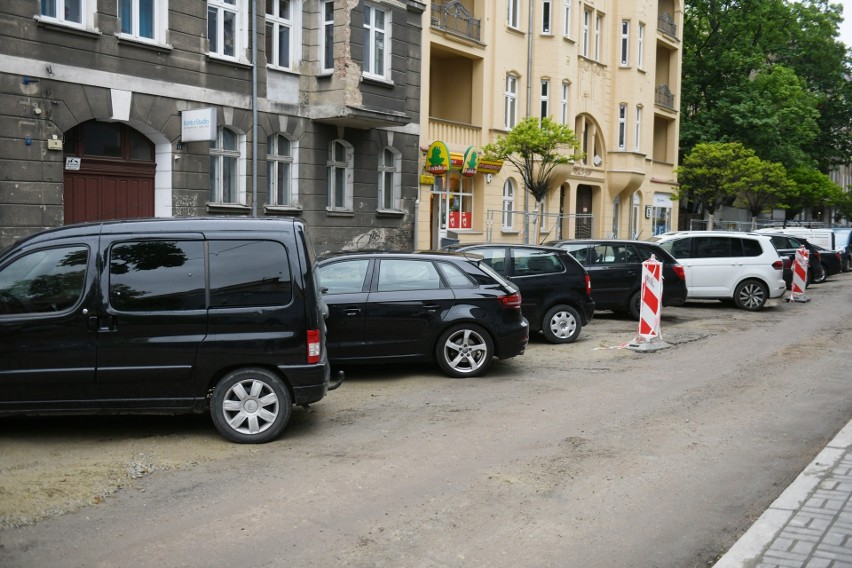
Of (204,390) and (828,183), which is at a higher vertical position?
(828,183)

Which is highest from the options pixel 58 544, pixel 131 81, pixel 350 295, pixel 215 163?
pixel 131 81

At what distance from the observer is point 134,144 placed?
1888 cm

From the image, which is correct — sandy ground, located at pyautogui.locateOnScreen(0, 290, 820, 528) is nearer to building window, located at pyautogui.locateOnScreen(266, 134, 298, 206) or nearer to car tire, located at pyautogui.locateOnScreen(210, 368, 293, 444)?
car tire, located at pyautogui.locateOnScreen(210, 368, 293, 444)

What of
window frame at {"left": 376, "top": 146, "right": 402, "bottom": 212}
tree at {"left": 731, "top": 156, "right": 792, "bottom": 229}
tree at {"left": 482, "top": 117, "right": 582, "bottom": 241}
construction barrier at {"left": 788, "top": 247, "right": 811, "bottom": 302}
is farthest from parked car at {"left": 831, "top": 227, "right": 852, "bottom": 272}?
window frame at {"left": 376, "top": 146, "right": 402, "bottom": 212}

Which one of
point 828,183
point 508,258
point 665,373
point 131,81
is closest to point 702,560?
point 665,373

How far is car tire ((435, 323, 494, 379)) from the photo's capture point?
11.2 metres

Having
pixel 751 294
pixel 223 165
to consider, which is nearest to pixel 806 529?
pixel 751 294

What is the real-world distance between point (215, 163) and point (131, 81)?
2.89 meters

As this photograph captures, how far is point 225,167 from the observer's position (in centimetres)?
2069

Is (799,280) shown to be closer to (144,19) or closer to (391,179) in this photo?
(391,179)

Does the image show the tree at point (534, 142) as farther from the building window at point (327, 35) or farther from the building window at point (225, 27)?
the building window at point (225, 27)

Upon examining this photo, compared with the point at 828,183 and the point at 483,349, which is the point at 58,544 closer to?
the point at 483,349

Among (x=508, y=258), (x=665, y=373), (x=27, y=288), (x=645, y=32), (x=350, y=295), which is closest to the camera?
(x=27, y=288)

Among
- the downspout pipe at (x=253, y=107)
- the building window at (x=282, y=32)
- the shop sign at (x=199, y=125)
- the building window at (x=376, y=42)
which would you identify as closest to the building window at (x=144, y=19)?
the shop sign at (x=199, y=125)
